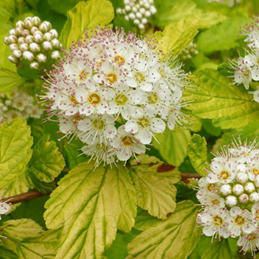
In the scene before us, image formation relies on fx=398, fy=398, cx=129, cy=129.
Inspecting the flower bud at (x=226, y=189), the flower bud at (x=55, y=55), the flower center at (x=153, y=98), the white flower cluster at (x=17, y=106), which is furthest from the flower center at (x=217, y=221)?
the white flower cluster at (x=17, y=106)

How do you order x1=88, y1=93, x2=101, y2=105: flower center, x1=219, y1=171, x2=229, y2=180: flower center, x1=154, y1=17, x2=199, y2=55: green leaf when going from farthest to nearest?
1. x1=154, y1=17, x2=199, y2=55: green leaf
2. x1=219, y1=171, x2=229, y2=180: flower center
3. x1=88, y1=93, x2=101, y2=105: flower center

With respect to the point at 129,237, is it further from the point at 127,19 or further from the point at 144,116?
the point at 127,19

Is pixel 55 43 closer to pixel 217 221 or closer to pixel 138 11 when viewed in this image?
pixel 138 11

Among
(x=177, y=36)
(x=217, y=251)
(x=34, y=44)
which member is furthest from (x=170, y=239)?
(x=34, y=44)

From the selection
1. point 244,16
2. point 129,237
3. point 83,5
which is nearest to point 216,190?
point 129,237

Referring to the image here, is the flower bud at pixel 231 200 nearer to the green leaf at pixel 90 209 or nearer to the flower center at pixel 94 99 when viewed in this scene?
the green leaf at pixel 90 209

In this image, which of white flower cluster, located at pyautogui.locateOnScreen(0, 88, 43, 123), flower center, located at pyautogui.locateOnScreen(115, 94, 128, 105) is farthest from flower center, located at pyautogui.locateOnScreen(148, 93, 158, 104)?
white flower cluster, located at pyautogui.locateOnScreen(0, 88, 43, 123)

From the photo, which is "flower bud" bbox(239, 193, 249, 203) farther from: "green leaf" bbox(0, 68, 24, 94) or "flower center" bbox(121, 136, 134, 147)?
"green leaf" bbox(0, 68, 24, 94)

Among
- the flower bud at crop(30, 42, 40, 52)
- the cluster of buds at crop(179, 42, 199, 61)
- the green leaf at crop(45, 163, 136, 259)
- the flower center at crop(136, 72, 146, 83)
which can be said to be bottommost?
the green leaf at crop(45, 163, 136, 259)
